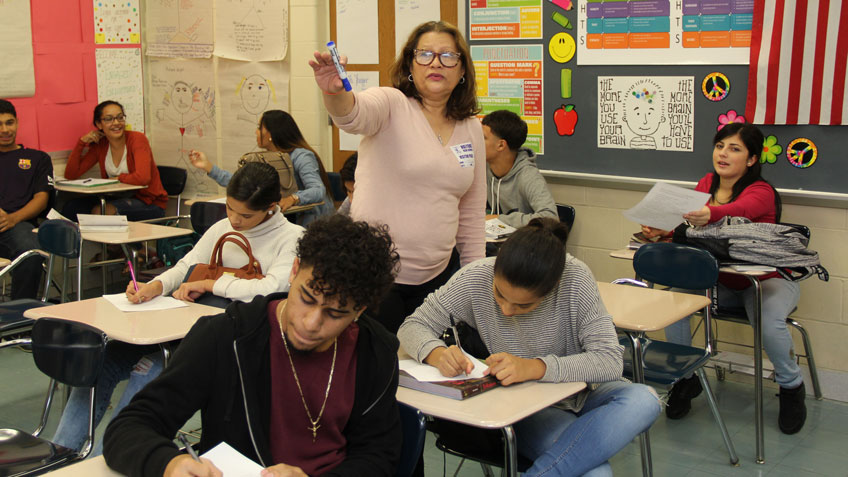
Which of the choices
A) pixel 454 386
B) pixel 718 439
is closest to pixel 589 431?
pixel 454 386

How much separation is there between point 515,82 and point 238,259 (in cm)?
212

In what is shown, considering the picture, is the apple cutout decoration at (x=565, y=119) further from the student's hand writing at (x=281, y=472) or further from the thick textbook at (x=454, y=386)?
the student's hand writing at (x=281, y=472)

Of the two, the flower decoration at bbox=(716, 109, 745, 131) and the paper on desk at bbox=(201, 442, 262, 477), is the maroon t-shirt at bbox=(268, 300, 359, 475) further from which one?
the flower decoration at bbox=(716, 109, 745, 131)

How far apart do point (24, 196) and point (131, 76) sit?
147 cm

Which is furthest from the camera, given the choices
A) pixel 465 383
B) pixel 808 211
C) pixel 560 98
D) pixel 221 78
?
pixel 221 78

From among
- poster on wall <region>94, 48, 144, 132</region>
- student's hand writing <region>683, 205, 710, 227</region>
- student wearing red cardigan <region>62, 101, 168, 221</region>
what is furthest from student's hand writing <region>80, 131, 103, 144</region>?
student's hand writing <region>683, 205, 710, 227</region>

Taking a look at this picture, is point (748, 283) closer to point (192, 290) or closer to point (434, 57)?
point (434, 57)

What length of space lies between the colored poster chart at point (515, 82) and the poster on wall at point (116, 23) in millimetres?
2888

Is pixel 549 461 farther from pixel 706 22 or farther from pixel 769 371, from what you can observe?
pixel 706 22

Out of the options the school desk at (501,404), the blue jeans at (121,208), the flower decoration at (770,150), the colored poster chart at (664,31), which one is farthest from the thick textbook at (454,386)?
the blue jeans at (121,208)

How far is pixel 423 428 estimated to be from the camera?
5.90 feet

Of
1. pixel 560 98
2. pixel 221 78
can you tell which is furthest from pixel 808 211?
pixel 221 78

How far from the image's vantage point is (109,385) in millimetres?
2672

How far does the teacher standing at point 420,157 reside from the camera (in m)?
2.43
